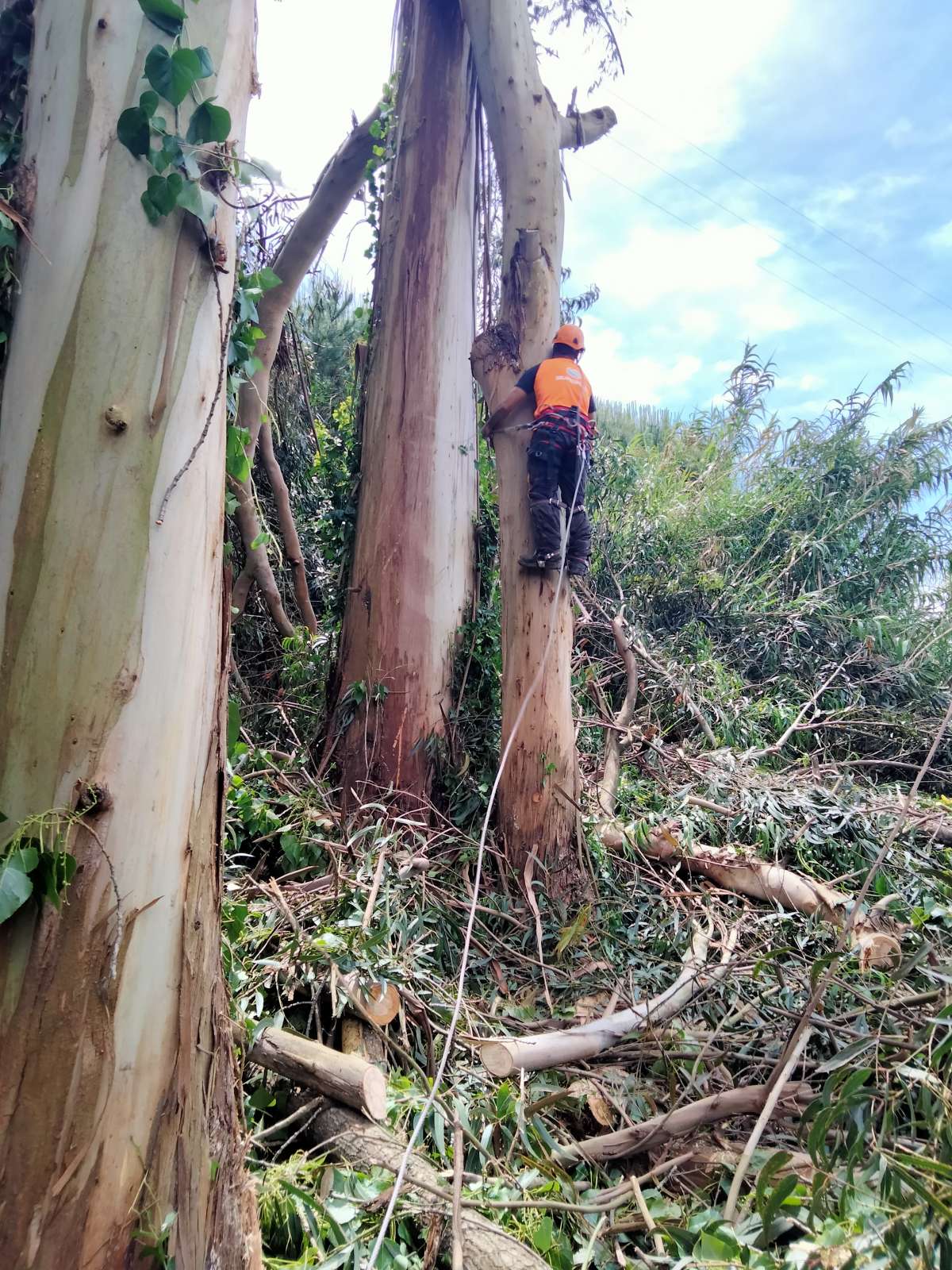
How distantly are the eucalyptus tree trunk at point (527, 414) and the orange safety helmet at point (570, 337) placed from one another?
5 centimetres

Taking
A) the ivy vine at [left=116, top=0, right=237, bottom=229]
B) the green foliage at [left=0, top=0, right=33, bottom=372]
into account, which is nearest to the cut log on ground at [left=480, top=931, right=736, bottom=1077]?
the green foliage at [left=0, top=0, right=33, bottom=372]

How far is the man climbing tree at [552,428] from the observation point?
3441 millimetres

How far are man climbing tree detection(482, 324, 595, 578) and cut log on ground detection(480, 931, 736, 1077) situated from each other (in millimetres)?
1831

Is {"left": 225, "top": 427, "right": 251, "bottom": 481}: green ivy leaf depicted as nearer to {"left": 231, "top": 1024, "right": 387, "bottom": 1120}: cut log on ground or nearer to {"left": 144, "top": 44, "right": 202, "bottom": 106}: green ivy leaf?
{"left": 144, "top": 44, "right": 202, "bottom": 106}: green ivy leaf

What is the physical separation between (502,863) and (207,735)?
2260mm

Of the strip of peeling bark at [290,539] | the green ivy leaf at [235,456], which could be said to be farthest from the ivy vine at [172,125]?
the strip of peeling bark at [290,539]

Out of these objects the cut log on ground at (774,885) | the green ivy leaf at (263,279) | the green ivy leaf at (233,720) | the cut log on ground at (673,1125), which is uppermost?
the green ivy leaf at (263,279)

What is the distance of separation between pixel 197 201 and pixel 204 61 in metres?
0.27

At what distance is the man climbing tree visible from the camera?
135 inches

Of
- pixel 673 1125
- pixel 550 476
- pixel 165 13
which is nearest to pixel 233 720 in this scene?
pixel 165 13

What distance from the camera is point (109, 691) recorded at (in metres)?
1.26

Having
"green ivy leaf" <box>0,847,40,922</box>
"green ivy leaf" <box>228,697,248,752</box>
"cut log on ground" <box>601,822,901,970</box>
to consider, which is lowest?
"cut log on ground" <box>601,822,901,970</box>

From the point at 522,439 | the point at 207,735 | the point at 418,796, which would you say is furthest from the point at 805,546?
the point at 207,735

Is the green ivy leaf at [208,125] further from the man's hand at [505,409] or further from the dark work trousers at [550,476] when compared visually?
the man's hand at [505,409]
